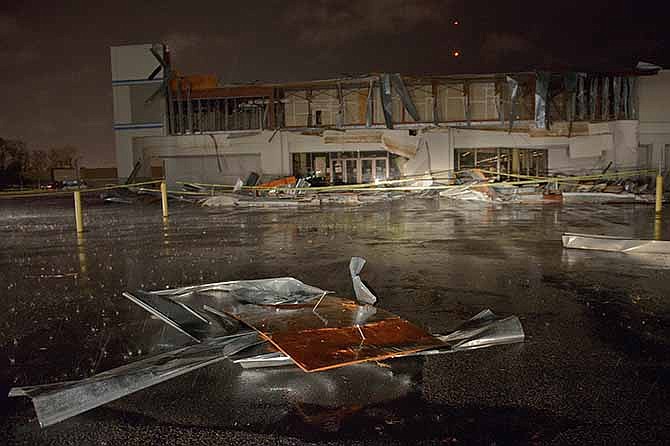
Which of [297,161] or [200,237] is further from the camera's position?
[297,161]

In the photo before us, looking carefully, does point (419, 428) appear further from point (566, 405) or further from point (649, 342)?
point (649, 342)

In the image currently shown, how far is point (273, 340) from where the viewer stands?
13.8 feet

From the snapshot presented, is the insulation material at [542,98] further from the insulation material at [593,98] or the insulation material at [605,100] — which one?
the insulation material at [605,100]

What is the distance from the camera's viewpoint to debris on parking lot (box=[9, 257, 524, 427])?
351cm

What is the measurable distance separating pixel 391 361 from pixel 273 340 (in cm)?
95

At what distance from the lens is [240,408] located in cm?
338

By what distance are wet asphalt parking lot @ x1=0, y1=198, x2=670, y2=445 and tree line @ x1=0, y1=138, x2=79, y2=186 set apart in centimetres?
5313

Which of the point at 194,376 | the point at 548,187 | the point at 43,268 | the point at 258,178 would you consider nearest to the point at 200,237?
the point at 43,268

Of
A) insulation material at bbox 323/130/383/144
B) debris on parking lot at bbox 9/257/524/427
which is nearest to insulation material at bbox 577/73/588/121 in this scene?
insulation material at bbox 323/130/383/144

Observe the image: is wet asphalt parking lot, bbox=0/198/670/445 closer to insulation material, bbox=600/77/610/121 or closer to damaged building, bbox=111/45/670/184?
Answer: damaged building, bbox=111/45/670/184

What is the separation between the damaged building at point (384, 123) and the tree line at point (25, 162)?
29.2 metres

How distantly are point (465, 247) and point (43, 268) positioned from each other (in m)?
7.49

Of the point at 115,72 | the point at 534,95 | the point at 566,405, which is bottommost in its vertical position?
the point at 566,405

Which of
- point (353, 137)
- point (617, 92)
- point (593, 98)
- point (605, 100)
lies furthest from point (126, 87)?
point (617, 92)
